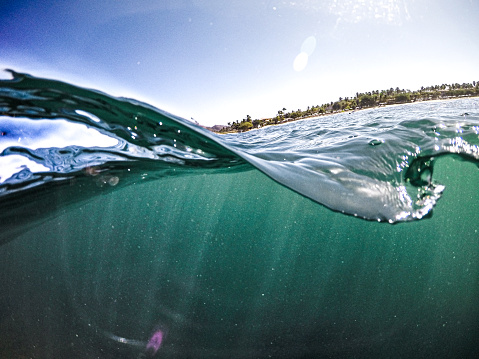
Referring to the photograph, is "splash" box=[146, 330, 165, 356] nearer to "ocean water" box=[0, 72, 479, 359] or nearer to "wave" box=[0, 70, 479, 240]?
"ocean water" box=[0, 72, 479, 359]

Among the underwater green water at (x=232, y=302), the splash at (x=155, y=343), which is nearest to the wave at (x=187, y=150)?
the underwater green water at (x=232, y=302)

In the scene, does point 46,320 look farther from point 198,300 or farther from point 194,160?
point 194,160

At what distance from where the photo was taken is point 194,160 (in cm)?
692

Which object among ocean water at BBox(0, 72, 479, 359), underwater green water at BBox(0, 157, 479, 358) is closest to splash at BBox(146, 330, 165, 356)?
ocean water at BBox(0, 72, 479, 359)

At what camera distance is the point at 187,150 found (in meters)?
6.06

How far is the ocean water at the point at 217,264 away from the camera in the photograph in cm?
451

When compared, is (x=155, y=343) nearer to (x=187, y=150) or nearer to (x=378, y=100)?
(x=187, y=150)

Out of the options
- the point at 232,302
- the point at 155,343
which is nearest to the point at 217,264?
the point at 232,302

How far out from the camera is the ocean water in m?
4.51

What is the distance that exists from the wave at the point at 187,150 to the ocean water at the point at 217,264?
0.03 m

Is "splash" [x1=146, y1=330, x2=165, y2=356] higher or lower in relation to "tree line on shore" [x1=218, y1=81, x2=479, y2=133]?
lower

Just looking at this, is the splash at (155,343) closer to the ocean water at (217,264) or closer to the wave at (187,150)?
the ocean water at (217,264)

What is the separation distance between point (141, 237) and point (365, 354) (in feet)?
48.6

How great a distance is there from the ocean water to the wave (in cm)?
3
